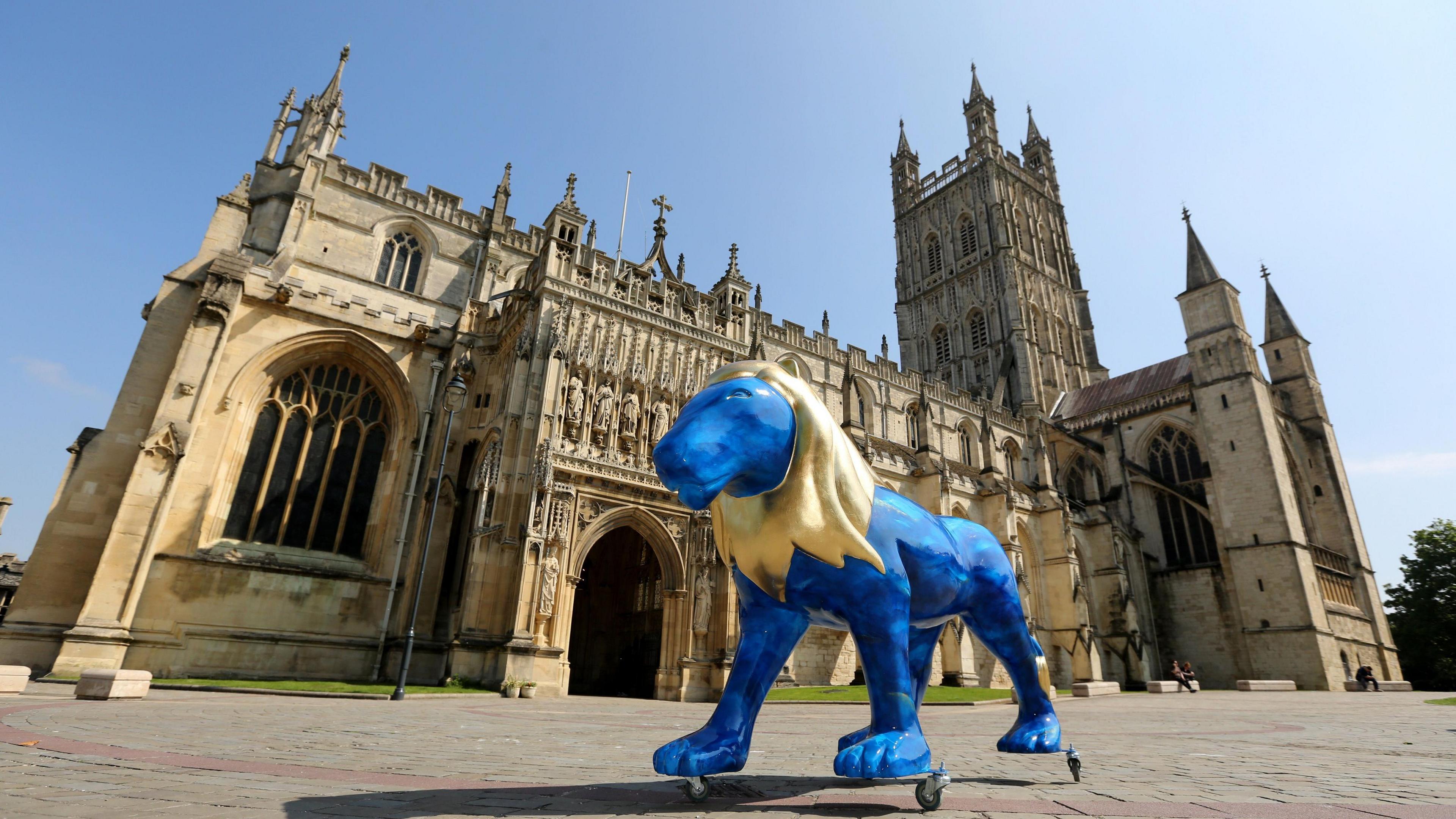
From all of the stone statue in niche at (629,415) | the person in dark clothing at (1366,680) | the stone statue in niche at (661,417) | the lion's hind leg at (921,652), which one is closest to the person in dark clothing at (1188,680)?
the person in dark clothing at (1366,680)

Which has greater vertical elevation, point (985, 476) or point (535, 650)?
point (985, 476)

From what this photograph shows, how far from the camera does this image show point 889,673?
356 cm

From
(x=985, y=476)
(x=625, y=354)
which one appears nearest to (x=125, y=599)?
(x=625, y=354)

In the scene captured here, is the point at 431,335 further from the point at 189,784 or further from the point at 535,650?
the point at 189,784

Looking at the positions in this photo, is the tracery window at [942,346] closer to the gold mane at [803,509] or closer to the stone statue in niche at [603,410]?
the stone statue in niche at [603,410]

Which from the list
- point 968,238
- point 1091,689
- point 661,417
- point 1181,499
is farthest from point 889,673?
point 968,238

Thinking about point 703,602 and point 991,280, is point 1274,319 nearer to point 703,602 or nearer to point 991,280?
point 991,280

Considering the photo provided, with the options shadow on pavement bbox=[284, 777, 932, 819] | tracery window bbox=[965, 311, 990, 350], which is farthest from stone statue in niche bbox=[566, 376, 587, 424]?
tracery window bbox=[965, 311, 990, 350]

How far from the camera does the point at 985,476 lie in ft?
99.5

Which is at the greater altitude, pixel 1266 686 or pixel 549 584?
pixel 549 584

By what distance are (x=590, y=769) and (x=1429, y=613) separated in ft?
162

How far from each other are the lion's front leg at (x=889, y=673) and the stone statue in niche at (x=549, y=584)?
12919mm

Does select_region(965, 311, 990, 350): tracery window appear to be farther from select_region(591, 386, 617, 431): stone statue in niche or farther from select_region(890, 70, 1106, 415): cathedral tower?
select_region(591, 386, 617, 431): stone statue in niche

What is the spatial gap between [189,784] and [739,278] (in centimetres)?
2177
